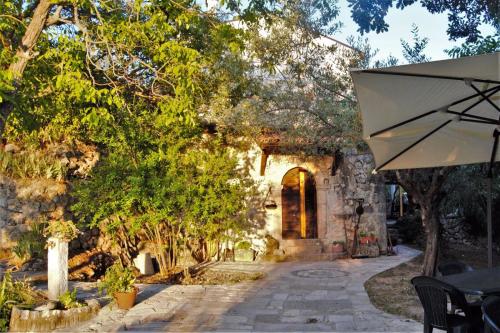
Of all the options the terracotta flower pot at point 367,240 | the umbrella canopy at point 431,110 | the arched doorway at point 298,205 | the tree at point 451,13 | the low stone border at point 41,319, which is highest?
the tree at point 451,13

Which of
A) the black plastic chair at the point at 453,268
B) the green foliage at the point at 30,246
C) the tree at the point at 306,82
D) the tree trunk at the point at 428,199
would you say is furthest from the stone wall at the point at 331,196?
the black plastic chair at the point at 453,268

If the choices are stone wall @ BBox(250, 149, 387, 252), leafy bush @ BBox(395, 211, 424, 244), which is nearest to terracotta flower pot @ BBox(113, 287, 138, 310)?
stone wall @ BBox(250, 149, 387, 252)

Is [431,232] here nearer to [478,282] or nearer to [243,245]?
A: [478,282]

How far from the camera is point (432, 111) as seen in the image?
3.90 meters

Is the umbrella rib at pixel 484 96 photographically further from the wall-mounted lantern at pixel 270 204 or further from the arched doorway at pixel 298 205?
the arched doorway at pixel 298 205

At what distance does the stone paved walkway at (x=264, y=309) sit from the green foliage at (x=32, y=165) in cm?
386

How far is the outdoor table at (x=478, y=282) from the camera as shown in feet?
11.8

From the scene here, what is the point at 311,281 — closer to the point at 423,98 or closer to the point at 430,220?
the point at 430,220

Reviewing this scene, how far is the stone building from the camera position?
38.5ft

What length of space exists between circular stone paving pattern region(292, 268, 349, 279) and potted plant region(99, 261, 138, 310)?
379 centimetres

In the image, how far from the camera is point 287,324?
581 centimetres

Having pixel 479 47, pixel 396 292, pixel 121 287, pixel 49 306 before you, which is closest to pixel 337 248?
pixel 396 292

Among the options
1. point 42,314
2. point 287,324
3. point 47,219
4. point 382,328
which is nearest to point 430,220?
point 382,328

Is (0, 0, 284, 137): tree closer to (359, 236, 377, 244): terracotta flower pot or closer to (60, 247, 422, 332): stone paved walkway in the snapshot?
(60, 247, 422, 332): stone paved walkway
